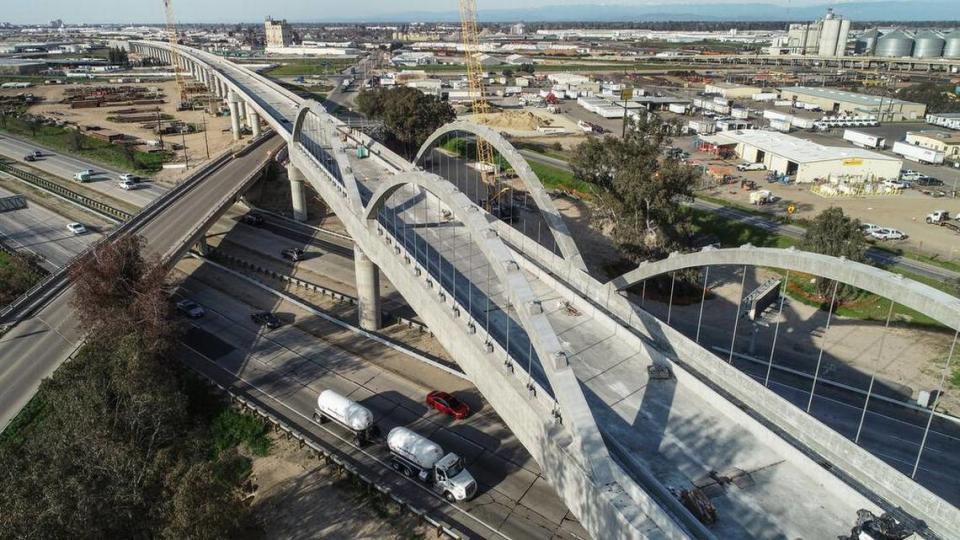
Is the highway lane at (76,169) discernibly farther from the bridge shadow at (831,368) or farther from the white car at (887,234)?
the white car at (887,234)

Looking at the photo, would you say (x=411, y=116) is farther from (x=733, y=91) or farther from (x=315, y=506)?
(x=733, y=91)

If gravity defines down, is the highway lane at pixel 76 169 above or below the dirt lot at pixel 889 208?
below

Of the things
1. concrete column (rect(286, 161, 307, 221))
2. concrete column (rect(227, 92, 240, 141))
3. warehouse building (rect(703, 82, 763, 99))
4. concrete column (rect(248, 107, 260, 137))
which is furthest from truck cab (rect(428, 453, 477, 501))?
warehouse building (rect(703, 82, 763, 99))

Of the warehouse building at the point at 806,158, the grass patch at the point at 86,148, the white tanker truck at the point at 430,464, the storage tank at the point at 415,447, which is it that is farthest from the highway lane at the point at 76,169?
the warehouse building at the point at 806,158

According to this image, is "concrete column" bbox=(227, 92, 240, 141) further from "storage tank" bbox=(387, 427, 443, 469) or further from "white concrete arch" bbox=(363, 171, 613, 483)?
"storage tank" bbox=(387, 427, 443, 469)

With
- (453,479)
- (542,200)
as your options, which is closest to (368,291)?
(542,200)

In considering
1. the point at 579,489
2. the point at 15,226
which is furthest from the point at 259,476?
the point at 15,226
